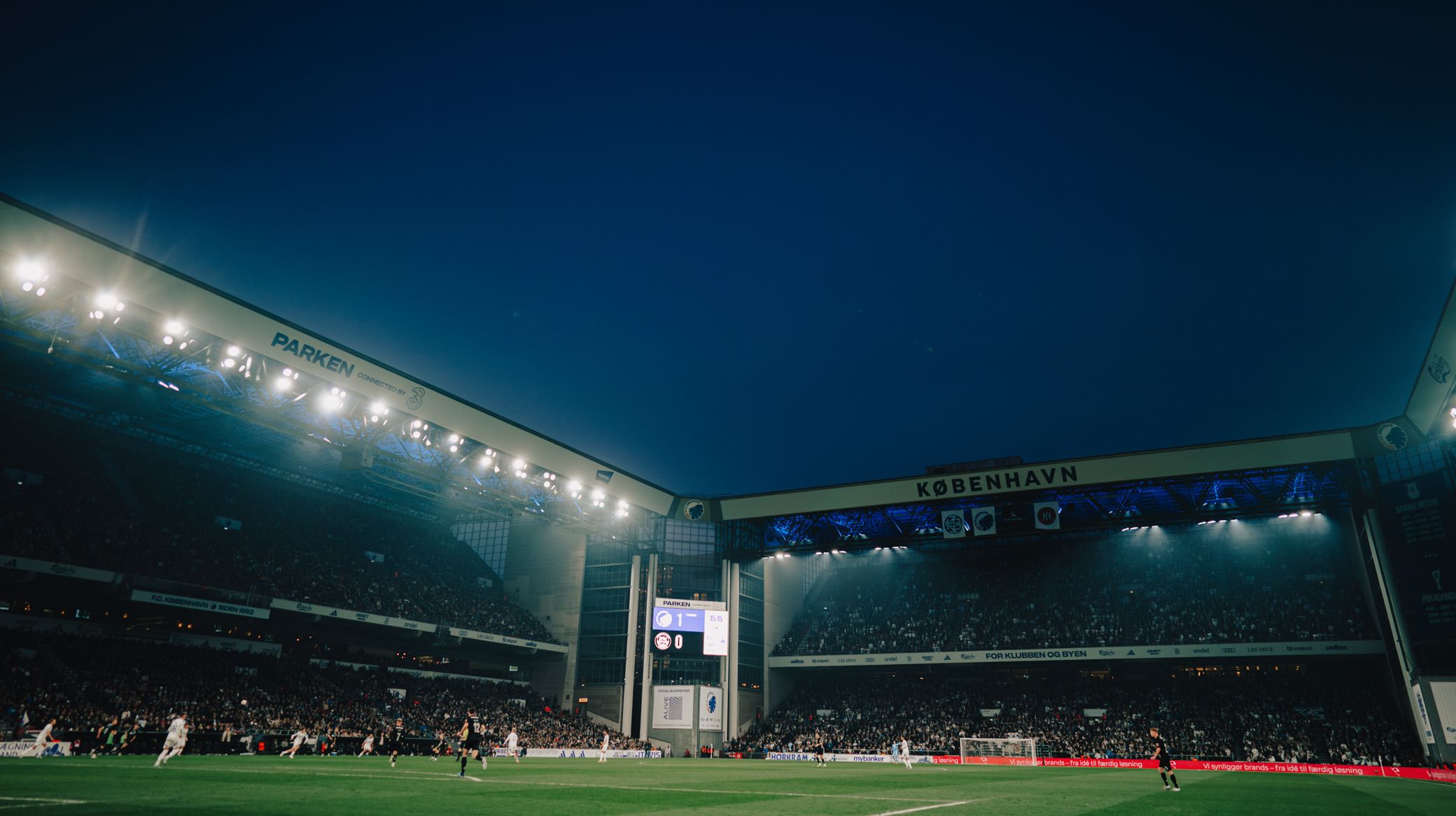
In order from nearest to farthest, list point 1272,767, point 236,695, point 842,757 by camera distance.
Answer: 1. point 236,695
2. point 1272,767
3. point 842,757

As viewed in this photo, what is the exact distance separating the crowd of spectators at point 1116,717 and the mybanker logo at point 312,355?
35.3 meters

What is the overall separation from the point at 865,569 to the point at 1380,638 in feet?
113

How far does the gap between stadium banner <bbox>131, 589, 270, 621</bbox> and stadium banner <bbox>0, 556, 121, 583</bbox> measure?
1327mm

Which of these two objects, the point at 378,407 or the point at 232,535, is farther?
the point at 232,535

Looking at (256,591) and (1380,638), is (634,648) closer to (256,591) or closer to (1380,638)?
(256,591)

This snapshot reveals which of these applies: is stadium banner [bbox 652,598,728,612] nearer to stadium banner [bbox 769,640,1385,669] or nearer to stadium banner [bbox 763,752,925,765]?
stadium banner [bbox 769,640,1385,669]

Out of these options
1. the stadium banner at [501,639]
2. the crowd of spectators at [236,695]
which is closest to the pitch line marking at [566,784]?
the crowd of spectators at [236,695]

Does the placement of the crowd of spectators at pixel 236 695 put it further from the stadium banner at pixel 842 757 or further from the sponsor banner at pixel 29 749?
the stadium banner at pixel 842 757

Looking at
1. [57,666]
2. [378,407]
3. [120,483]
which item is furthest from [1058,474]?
[120,483]

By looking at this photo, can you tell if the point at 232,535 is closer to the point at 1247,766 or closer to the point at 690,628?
the point at 690,628

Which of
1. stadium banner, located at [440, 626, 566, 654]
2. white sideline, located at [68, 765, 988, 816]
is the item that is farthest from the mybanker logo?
stadium banner, located at [440, 626, 566, 654]

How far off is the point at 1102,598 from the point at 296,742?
50.0m

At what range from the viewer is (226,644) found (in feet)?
139

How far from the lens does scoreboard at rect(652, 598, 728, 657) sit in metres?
51.2
